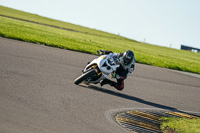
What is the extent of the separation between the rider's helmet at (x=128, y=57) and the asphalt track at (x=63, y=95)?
3.27 ft

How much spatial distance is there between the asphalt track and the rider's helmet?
39.2 inches

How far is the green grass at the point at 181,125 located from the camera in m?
7.50

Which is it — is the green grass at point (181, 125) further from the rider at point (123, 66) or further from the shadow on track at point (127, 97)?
the rider at point (123, 66)

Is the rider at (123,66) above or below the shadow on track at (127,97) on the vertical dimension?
above

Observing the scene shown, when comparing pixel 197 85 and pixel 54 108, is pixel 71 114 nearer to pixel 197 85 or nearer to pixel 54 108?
pixel 54 108

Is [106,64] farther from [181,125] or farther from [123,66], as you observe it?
[181,125]

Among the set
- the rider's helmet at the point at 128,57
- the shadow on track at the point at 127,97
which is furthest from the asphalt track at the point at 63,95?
the rider's helmet at the point at 128,57

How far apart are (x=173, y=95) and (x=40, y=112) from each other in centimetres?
655

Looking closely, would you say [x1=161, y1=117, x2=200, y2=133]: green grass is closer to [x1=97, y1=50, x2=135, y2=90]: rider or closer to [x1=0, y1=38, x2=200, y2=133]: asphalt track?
[x1=0, y1=38, x2=200, y2=133]: asphalt track

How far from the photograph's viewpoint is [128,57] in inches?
368

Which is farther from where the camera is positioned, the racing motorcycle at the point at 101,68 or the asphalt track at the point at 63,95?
the racing motorcycle at the point at 101,68

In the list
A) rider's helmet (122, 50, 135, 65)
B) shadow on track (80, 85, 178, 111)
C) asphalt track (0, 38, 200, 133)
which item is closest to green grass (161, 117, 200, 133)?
asphalt track (0, 38, 200, 133)

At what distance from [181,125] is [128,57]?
238 cm

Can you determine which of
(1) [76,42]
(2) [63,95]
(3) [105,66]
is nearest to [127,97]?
(3) [105,66]
